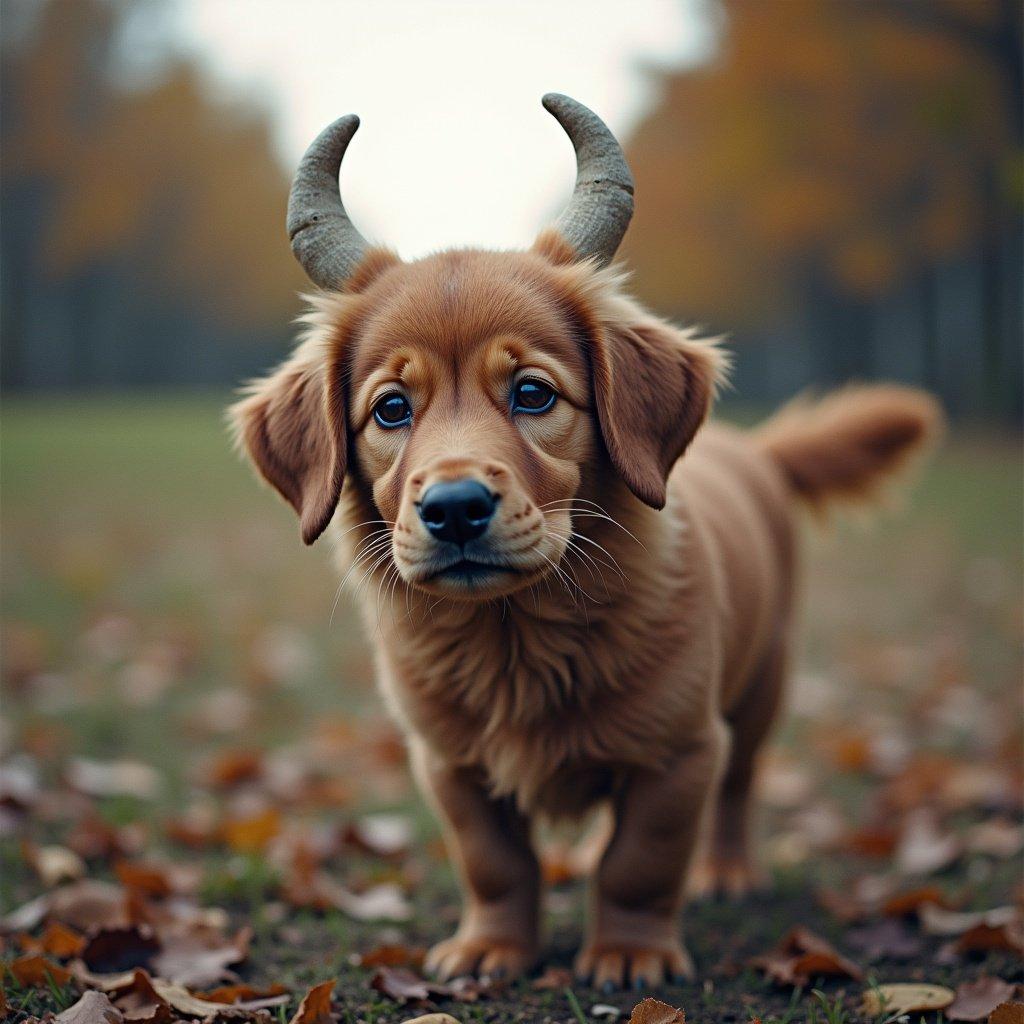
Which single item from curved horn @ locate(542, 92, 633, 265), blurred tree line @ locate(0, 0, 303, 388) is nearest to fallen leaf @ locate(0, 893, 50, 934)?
curved horn @ locate(542, 92, 633, 265)

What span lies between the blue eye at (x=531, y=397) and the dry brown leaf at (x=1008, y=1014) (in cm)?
165

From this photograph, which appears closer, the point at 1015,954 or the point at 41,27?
the point at 1015,954

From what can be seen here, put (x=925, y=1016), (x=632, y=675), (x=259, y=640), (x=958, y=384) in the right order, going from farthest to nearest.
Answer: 1. (x=958, y=384)
2. (x=259, y=640)
3. (x=632, y=675)
4. (x=925, y=1016)

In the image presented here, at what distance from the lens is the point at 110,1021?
240 cm

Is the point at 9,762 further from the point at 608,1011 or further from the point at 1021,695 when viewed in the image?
the point at 1021,695

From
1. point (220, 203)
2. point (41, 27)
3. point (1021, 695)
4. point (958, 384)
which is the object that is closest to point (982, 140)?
point (958, 384)

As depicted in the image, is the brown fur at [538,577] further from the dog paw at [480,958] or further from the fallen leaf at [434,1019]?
the fallen leaf at [434,1019]

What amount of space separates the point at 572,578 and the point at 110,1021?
145 centimetres

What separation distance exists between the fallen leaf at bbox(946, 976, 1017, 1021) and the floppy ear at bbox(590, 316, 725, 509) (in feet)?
4.41

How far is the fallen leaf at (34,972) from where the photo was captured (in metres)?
2.72

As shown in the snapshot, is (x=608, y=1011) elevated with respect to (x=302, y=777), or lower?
elevated

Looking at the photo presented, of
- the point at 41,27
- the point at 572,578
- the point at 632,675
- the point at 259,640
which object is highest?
the point at 41,27

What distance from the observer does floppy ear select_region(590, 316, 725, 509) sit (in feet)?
9.27

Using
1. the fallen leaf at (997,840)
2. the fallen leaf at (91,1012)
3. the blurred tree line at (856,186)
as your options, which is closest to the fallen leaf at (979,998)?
the fallen leaf at (997,840)
